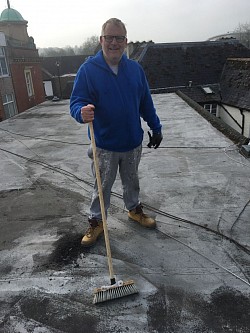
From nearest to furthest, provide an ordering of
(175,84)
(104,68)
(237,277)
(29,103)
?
(237,277)
(104,68)
(175,84)
(29,103)

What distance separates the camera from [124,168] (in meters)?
2.83

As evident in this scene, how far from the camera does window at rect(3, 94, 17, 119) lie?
1870 cm

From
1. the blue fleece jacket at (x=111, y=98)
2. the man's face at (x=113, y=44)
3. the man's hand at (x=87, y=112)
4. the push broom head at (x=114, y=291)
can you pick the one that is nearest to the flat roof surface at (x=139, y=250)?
the push broom head at (x=114, y=291)

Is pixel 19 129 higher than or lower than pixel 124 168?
lower

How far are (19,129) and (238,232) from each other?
7.12 m

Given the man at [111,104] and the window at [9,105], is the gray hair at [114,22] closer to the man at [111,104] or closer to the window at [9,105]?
the man at [111,104]

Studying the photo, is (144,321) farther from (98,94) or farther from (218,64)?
(218,64)

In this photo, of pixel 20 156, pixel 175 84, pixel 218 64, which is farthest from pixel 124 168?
pixel 218 64

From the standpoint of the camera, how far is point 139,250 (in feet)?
8.66

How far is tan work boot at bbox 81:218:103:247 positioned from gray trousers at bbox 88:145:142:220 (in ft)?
0.20

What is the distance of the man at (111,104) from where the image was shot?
2.39 meters

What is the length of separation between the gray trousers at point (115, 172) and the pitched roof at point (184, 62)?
1593cm

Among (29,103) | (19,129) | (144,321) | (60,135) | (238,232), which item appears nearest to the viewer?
(144,321)

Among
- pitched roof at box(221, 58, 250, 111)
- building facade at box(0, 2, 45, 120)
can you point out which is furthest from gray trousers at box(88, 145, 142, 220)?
building facade at box(0, 2, 45, 120)
